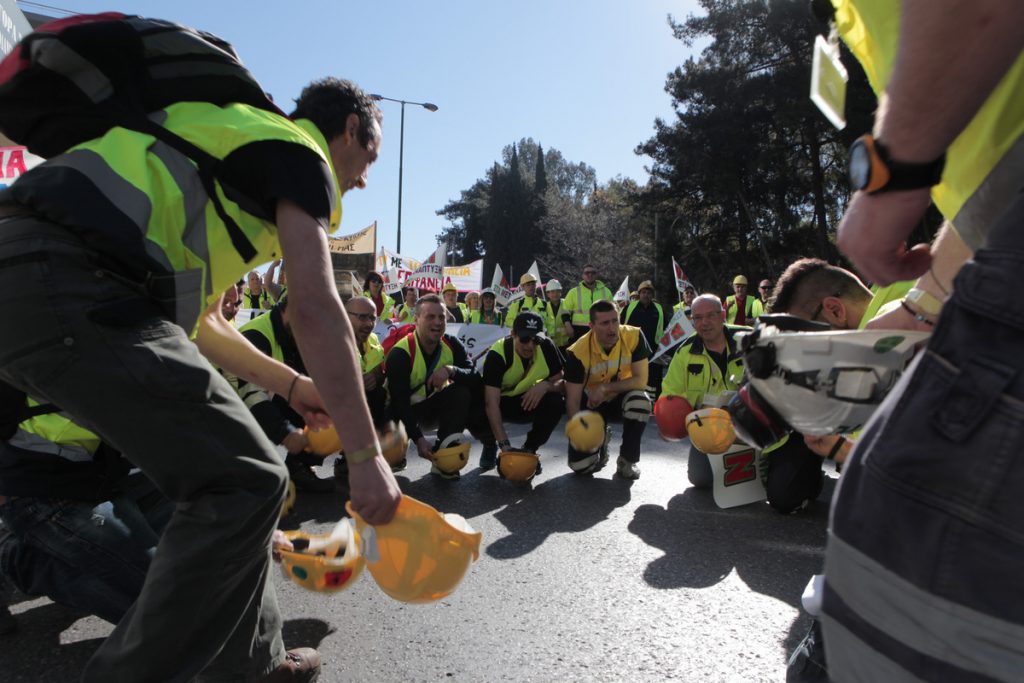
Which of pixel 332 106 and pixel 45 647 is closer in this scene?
pixel 332 106

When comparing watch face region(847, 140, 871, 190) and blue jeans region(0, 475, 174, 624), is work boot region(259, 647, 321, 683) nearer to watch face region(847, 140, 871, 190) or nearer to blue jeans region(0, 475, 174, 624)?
blue jeans region(0, 475, 174, 624)

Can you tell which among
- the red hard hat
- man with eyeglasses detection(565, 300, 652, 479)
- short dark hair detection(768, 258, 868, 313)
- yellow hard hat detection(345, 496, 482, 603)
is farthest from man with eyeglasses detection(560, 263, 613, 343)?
yellow hard hat detection(345, 496, 482, 603)

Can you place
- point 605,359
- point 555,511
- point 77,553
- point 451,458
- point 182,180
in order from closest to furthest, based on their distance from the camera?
point 182,180, point 77,553, point 555,511, point 451,458, point 605,359

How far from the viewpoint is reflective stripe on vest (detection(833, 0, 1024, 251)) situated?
0.89 meters

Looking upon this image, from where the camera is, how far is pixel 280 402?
457cm

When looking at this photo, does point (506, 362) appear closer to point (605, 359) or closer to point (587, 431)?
point (605, 359)

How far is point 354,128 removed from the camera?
179 centimetres

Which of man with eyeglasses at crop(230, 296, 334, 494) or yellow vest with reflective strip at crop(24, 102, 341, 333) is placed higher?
yellow vest with reflective strip at crop(24, 102, 341, 333)

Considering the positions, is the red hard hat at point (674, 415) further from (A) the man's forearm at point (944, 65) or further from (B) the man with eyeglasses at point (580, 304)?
(B) the man with eyeglasses at point (580, 304)

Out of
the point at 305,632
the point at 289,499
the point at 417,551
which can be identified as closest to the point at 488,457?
the point at 289,499

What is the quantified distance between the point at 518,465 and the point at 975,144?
381 cm

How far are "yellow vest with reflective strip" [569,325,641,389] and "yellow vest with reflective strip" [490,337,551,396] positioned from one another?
27cm

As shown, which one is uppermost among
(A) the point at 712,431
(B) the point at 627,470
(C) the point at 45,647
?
(A) the point at 712,431

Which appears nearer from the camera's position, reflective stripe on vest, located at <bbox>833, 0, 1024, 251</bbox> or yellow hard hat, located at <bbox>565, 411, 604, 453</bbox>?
reflective stripe on vest, located at <bbox>833, 0, 1024, 251</bbox>
